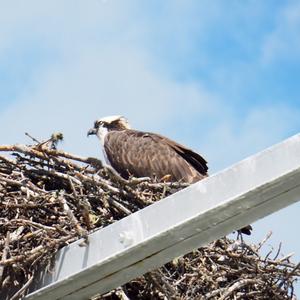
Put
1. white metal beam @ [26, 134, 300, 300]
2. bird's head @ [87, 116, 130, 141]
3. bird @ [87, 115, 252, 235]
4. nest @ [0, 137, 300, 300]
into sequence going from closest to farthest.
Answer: white metal beam @ [26, 134, 300, 300], nest @ [0, 137, 300, 300], bird @ [87, 115, 252, 235], bird's head @ [87, 116, 130, 141]

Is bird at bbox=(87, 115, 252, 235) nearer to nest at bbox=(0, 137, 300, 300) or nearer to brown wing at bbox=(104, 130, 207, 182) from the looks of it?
brown wing at bbox=(104, 130, 207, 182)

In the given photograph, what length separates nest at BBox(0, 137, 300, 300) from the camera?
4410 millimetres

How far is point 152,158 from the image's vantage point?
297 inches

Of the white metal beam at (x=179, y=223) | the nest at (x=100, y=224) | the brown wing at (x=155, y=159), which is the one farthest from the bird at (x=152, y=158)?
the white metal beam at (x=179, y=223)

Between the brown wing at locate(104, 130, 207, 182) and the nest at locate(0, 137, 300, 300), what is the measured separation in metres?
1.56

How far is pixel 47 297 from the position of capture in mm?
3664

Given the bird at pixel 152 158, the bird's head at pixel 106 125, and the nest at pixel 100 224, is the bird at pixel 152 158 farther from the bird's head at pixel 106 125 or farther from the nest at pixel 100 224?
the nest at pixel 100 224

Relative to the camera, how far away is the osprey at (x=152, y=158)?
7.43 metres

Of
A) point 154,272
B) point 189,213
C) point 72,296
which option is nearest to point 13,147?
point 154,272

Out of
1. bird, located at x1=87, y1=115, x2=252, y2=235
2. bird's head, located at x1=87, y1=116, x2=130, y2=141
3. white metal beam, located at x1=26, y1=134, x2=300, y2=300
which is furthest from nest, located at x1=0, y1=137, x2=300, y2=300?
bird's head, located at x1=87, y1=116, x2=130, y2=141

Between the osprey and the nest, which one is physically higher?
Result: the osprey

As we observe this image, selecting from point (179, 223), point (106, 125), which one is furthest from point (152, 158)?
point (179, 223)

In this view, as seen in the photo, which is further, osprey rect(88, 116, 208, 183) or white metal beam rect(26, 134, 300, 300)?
osprey rect(88, 116, 208, 183)

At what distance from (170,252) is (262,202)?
19.3 inches
